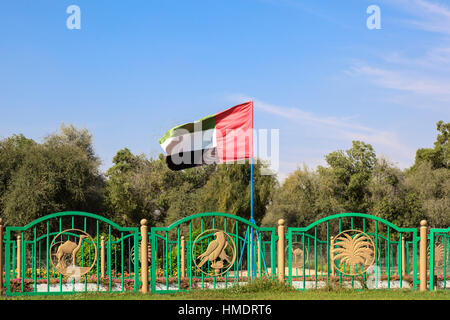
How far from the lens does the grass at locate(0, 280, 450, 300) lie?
978 centimetres

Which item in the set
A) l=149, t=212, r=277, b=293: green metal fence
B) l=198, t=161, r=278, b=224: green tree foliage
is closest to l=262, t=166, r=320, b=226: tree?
l=198, t=161, r=278, b=224: green tree foliage

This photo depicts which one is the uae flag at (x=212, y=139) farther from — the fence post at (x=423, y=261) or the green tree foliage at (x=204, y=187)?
the green tree foliage at (x=204, y=187)

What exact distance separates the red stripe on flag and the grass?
4.49 metres

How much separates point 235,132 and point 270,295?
217 inches

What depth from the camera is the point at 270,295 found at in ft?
32.9

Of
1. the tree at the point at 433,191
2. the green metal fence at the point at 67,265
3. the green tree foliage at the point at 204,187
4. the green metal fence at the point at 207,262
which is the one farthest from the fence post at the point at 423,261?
the tree at the point at 433,191

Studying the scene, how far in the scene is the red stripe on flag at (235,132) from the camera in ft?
47.3

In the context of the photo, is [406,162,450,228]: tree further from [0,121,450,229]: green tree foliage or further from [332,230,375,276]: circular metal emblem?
[332,230,375,276]: circular metal emblem

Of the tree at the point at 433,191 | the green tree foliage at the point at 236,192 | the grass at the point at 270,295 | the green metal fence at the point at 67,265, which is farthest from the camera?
the tree at the point at 433,191

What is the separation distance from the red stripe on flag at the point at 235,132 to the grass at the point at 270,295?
449 centimetres
